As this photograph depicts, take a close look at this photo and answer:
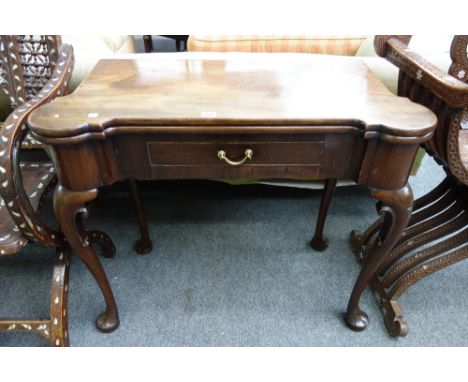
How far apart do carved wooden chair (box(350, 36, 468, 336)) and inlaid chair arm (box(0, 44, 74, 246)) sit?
85 centimetres

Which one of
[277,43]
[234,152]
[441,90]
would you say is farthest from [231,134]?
[277,43]

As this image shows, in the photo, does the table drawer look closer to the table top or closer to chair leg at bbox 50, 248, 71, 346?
the table top

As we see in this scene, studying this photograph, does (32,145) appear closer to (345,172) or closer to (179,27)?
(179,27)

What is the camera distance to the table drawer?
690 mm

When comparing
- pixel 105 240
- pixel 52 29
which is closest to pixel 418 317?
pixel 105 240

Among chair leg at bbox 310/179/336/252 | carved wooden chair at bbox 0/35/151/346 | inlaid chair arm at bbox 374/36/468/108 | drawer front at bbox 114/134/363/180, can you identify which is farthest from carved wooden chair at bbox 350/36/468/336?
carved wooden chair at bbox 0/35/151/346

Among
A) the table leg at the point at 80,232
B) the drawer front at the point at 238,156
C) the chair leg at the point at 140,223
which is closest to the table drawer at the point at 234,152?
the drawer front at the point at 238,156

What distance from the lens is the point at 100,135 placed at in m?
0.64

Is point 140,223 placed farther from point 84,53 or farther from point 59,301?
point 84,53

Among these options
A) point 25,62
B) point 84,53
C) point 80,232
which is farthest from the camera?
point 84,53

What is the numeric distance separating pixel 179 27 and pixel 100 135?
60 centimetres

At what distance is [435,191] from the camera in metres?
1.15

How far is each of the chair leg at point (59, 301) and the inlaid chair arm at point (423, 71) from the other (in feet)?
3.31

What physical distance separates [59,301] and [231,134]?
66 cm
